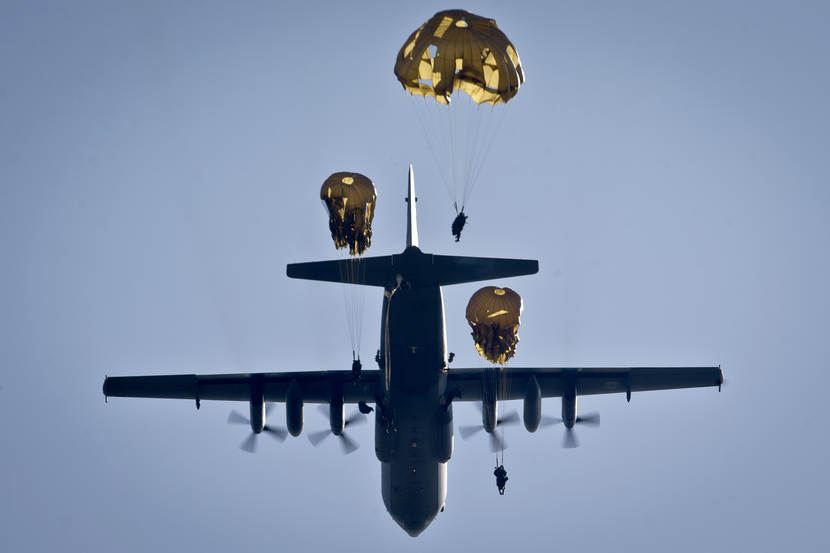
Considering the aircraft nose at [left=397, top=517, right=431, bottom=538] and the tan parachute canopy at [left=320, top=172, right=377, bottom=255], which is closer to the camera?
the tan parachute canopy at [left=320, top=172, right=377, bottom=255]

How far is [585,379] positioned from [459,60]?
17.8 meters

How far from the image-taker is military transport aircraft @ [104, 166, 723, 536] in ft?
135

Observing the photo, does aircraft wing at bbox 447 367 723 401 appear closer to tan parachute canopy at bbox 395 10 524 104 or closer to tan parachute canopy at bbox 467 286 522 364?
tan parachute canopy at bbox 467 286 522 364

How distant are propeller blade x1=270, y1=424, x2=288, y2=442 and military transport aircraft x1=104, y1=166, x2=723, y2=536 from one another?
6cm

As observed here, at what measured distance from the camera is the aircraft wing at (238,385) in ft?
158

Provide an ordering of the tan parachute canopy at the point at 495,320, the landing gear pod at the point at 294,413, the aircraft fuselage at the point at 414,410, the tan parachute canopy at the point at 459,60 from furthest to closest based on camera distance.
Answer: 1. the landing gear pod at the point at 294,413
2. the tan parachute canopy at the point at 495,320
3. the aircraft fuselage at the point at 414,410
4. the tan parachute canopy at the point at 459,60

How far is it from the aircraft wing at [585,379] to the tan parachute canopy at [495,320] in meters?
6.12

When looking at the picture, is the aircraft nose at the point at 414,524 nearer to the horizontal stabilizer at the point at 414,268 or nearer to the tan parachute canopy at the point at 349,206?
the horizontal stabilizer at the point at 414,268

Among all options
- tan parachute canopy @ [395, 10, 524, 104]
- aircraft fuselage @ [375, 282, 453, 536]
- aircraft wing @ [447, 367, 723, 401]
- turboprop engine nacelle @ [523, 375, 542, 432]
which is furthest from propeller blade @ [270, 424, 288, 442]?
tan parachute canopy @ [395, 10, 524, 104]

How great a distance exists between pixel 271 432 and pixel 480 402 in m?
8.92

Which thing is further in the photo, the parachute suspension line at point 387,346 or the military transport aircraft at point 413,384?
the parachute suspension line at point 387,346

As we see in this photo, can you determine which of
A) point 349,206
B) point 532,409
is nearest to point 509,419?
point 532,409

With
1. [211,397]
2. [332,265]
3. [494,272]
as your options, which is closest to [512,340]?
Result: [494,272]

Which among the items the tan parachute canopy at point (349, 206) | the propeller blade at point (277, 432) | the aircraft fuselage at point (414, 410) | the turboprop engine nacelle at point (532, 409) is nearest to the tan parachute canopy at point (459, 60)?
the tan parachute canopy at point (349, 206)
